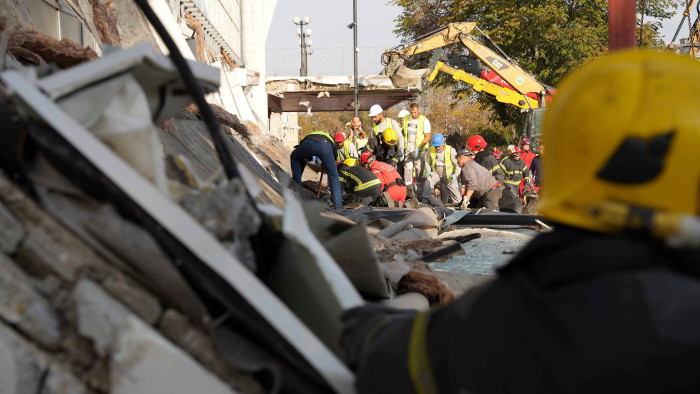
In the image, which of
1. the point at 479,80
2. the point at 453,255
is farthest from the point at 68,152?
the point at 479,80

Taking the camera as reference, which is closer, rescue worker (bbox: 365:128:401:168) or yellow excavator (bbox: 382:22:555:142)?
rescue worker (bbox: 365:128:401:168)

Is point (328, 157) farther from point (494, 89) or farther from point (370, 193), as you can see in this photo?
point (494, 89)

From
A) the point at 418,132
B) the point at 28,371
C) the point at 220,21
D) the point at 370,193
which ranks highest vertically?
the point at 220,21

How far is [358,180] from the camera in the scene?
8.50 meters

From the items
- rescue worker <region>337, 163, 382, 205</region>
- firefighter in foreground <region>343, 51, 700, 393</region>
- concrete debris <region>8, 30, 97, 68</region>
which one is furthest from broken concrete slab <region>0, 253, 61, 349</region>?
rescue worker <region>337, 163, 382, 205</region>

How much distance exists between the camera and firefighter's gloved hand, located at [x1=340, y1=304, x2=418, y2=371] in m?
1.39

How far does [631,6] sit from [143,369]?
332 cm

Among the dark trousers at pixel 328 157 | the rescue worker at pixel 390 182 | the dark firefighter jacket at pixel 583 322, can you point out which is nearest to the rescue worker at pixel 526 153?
the rescue worker at pixel 390 182

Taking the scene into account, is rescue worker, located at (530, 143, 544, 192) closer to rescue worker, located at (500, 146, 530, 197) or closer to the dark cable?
rescue worker, located at (500, 146, 530, 197)

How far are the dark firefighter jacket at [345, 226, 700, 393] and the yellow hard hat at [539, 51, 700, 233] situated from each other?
0.19 ft

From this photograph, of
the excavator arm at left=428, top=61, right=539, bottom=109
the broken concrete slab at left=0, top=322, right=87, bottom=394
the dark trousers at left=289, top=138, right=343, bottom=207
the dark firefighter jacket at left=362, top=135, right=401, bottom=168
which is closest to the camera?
the broken concrete slab at left=0, top=322, right=87, bottom=394

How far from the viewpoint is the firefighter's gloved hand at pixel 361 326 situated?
1392 millimetres

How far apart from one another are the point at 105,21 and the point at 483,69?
12.2 metres

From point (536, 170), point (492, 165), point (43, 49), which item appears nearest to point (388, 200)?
point (492, 165)
